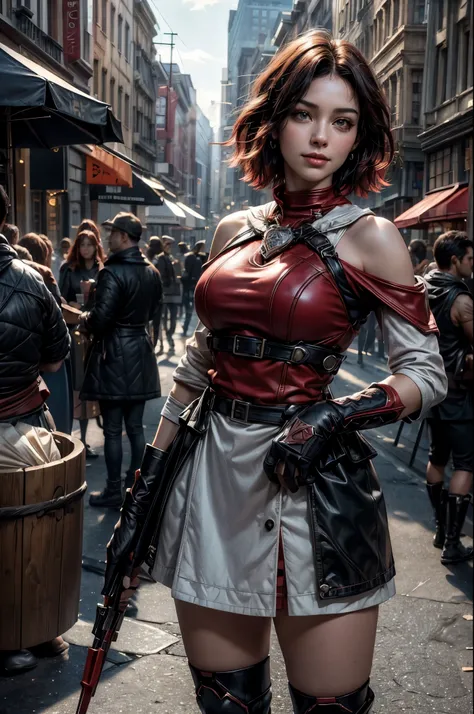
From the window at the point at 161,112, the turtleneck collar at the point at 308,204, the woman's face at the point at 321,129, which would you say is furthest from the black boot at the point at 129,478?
the window at the point at 161,112

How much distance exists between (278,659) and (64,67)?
9.61m

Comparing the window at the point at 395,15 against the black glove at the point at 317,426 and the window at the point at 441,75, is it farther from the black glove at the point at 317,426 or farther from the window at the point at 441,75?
the window at the point at 441,75

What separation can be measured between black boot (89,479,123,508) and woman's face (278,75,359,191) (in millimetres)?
4431

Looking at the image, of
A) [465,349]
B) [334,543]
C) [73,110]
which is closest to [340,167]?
[334,543]

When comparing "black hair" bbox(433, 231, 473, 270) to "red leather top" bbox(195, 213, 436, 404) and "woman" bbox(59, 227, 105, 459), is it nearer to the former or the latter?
"woman" bbox(59, 227, 105, 459)

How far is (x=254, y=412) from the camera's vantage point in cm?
205

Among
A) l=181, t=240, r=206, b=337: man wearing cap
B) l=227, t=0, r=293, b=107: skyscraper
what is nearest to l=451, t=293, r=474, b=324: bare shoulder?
l=227, t=0, r=293, b=107: skyscraper

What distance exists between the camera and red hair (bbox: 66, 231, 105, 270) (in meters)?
8.38

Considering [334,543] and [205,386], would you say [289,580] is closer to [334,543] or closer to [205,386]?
[334,543]

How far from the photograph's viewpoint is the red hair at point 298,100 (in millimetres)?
2111

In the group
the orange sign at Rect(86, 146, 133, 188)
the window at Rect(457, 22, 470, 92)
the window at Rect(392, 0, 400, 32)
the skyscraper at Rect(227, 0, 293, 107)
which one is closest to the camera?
the skyscraper at Rect(227, 0, 293, 107)

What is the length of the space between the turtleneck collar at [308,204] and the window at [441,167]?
59.2 feet

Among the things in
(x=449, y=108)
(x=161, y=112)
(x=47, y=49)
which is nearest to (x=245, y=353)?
(x=47, y=49)

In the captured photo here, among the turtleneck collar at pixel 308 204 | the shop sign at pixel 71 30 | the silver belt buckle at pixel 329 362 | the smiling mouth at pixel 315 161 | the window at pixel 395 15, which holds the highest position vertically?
the shop sign at pixel 71 30
